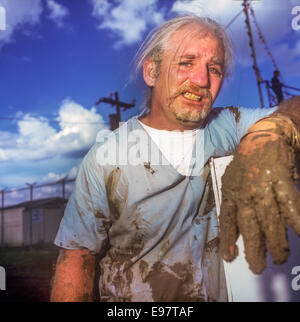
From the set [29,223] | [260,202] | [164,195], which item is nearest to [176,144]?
[164,195]

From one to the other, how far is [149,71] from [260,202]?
0.68 meters

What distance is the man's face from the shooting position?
0.86m

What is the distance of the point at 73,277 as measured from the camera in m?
0.80

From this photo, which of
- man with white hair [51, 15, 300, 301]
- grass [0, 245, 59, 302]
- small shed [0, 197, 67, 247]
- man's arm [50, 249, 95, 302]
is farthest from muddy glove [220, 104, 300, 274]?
grass [0, 245, 59, 302]

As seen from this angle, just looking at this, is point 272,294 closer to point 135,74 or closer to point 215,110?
point 215,110

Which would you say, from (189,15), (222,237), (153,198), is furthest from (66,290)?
(189,15)

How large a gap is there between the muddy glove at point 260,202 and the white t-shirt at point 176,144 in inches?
12.7

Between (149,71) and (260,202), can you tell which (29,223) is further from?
(260,202)

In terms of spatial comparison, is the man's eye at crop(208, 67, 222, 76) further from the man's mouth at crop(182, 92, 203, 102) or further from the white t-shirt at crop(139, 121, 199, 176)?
the white t-shirt at crop(139, 121, 199, 176)

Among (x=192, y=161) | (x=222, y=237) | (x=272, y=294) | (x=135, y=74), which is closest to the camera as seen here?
(x=222, y=237)

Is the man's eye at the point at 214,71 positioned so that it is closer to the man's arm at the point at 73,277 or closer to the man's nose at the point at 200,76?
the man's nose at the point at 200,76

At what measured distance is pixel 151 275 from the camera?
795 mm

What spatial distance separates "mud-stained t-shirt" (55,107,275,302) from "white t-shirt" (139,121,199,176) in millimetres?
36
